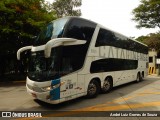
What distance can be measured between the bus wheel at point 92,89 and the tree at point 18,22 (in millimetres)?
8678

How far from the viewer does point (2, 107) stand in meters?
8.12

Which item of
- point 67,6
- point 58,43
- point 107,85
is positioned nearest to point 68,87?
point 58,43

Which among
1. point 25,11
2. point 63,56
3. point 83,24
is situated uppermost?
point 25,11

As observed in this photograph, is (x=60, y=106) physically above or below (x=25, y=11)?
below

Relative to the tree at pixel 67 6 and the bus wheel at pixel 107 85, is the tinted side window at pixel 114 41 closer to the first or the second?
the bus wheel at pixel 107 85

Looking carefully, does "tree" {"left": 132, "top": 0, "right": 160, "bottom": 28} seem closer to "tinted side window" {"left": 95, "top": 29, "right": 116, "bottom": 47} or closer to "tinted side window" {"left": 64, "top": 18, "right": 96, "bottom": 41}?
"tinted side window" {"left": 95, "top": 29, "right": 116, "bottom": 47}

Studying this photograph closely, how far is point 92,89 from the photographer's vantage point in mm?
9492

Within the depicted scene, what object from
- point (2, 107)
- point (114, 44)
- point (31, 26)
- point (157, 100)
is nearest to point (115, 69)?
point (114, 44)

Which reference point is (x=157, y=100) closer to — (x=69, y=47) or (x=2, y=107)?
(x=69, y=47)

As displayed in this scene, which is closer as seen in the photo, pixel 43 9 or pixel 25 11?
pixel 25 11

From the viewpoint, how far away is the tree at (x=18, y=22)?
15115 mm

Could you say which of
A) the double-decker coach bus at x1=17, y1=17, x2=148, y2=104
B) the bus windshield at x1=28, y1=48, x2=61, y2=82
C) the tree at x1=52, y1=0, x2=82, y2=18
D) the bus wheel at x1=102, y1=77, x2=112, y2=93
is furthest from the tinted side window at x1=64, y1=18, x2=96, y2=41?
the tree at x1=52, y1=0, x2=82, y2=18

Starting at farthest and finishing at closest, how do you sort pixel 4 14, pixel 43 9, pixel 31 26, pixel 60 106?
pixel 43 9 → pixel 31 26 → pixel 4 14 → pixel 60 106

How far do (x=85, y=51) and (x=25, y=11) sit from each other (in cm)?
984
